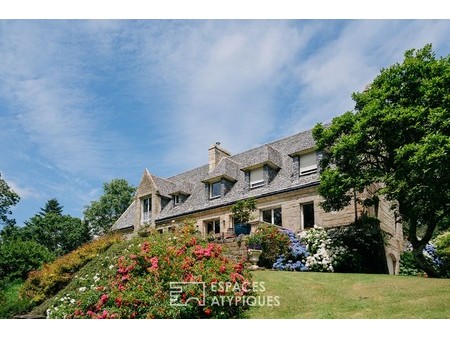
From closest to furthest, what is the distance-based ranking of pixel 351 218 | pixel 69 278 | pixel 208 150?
pixel 69 278
pixel 351 218
pixel 208 150

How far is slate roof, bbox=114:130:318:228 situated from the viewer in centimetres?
2286

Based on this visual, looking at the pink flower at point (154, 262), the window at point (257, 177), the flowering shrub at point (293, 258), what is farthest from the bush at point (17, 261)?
the pink flower at point (154, 262)

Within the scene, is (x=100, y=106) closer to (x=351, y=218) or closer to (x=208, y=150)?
(x=351, y=218)

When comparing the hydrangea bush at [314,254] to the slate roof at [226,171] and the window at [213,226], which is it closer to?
the window at [213,226]

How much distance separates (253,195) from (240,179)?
2825mm

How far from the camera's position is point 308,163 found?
2214cm

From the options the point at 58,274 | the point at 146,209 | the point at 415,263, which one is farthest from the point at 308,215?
the point at 146,209

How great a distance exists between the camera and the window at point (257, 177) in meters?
24.4

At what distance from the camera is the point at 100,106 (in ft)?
39.8

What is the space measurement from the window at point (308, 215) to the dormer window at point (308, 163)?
6.24ft

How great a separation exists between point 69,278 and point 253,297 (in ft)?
27.8

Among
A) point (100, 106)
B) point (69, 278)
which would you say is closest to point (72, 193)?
point (100, 106)

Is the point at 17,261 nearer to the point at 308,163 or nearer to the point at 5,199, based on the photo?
the point at 5,199

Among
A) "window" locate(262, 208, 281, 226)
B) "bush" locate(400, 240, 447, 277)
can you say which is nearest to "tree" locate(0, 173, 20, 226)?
"window" locate(262, 208, 281, 226)
